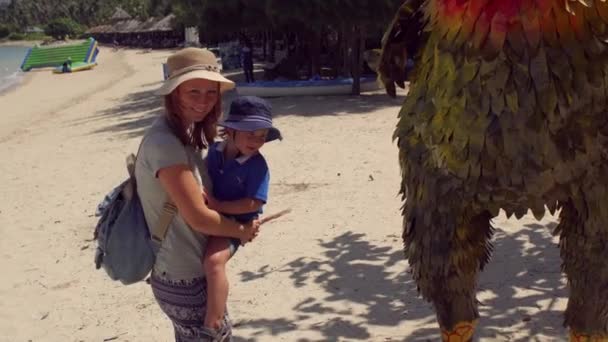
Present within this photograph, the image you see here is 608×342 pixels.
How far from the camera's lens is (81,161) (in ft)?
32.4

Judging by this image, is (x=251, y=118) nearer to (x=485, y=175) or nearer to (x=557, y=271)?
(x=485, y=175)

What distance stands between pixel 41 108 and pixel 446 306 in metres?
20.7

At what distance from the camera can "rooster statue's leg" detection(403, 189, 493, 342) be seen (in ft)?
7.22

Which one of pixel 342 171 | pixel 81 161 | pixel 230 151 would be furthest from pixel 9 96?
pixel 230 151

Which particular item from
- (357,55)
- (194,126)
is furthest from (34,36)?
(194,126)

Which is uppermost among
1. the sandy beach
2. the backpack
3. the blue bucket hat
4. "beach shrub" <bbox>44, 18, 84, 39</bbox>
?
"beach shrub" <bbox>44, 18, 84, 39</bbox>

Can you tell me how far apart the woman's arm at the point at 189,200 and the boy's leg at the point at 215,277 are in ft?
0.28

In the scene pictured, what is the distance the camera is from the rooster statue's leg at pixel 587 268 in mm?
2051

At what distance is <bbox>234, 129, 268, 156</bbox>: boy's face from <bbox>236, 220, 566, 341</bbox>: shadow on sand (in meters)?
1.83

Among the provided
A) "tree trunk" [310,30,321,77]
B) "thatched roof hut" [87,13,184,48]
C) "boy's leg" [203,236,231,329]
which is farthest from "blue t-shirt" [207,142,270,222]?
"thatched roof hut" [87,13,184,48]

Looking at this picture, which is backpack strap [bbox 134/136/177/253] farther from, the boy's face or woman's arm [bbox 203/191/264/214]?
the boy's face

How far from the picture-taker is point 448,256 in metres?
Result: 2.23

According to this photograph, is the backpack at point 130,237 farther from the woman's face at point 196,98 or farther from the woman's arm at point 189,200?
the woman's face at point 196,98

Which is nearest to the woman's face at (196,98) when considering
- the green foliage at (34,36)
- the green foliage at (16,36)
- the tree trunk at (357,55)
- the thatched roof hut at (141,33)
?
the tree trunk at (357,55)
